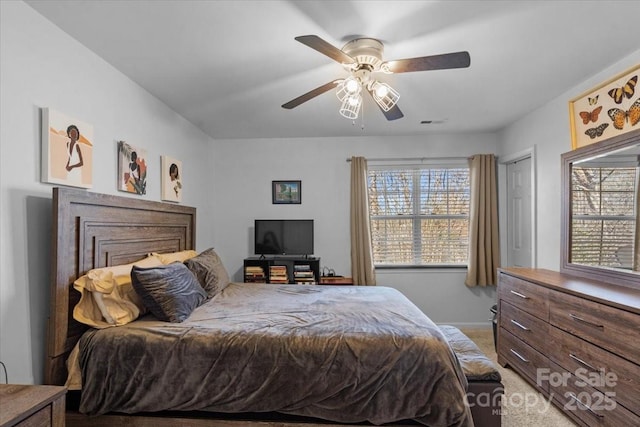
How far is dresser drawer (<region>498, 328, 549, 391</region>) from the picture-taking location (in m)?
2.58

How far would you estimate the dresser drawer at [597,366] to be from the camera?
5.82 feet

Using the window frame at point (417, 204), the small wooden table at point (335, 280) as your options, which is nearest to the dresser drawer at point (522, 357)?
the window frame at point (417, 204)

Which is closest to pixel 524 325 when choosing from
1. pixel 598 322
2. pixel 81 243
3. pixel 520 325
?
pixel 520 325

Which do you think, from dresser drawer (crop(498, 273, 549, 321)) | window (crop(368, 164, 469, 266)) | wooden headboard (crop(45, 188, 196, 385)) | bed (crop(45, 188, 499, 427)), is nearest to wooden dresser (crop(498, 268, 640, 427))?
dresser drawer (crop(498, 273, 549, 321))

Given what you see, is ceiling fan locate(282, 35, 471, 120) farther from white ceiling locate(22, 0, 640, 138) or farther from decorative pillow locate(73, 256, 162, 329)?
decorative pillow locate(73, 256, 162, 329)

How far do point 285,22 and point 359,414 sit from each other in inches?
87.4

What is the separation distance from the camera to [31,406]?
4.18 feet

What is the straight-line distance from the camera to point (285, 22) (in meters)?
1.97

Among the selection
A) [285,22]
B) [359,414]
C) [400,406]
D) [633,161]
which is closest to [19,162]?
[285,22]

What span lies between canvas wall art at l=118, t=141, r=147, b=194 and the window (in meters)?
2.76

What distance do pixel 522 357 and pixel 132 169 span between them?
3577mm

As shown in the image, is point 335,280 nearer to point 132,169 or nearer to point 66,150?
point 132,169

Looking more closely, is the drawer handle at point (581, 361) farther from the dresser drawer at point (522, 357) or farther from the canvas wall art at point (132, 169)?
the canvas wall art at point (132, 169)

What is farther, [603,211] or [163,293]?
[603,211]
